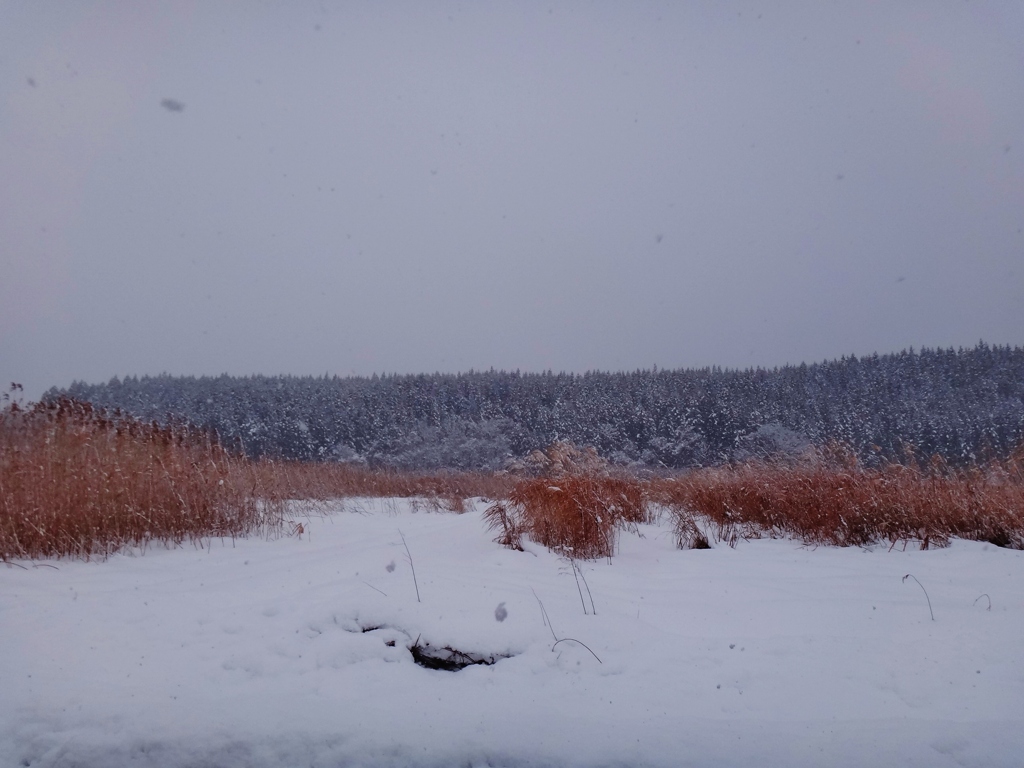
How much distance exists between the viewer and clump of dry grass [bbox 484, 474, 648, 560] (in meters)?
5.02

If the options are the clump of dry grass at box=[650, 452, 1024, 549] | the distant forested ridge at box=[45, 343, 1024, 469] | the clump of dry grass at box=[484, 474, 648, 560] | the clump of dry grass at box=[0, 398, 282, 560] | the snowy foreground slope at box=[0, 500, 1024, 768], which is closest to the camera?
the snowy foreground slope at box=[0, 500, 1024, 768]

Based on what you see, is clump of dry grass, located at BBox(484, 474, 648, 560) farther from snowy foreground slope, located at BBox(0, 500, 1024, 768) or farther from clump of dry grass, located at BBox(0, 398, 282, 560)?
clump of dry grass, located at BBox(0, 398, 282, 560)

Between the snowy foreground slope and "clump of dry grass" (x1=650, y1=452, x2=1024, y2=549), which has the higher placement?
"clump of dry grass" (x1=650, y1=452, x2=1024, y2=549)

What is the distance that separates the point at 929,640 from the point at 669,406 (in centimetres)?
3828

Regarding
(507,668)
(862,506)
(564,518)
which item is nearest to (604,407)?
(862,506)

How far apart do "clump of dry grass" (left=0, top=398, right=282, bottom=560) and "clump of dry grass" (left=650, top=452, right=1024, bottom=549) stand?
15.2 ft

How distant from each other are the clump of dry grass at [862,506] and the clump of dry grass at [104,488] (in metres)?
4.63

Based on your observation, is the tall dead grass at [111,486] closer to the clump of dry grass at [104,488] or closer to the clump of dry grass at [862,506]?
the clump of dry grass at [104,488]

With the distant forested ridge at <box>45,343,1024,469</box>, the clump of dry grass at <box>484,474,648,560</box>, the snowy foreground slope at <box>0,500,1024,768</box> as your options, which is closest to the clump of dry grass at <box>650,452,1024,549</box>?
the clump of dry grass at <box>484,474,648,560</box>

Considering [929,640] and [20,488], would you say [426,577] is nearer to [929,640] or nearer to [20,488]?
[929,640]

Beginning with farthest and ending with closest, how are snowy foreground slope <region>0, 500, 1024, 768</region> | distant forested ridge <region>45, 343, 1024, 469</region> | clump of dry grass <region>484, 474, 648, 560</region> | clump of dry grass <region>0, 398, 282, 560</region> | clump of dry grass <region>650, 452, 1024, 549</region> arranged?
distant forested ridge <region>45, 343, 1024, 469</region> < clump of dry grass <region>650, 452, 1024, 549</region> < clump of dry grass <region>484, 474, 648, 560</region> < clump of dry grass <region>0, 398, 282, 560</region> < snowy foreground slope <region>0, 500, 1024, 768</region>

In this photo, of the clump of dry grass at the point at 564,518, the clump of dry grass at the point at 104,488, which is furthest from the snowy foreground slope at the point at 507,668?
the clump of dry grass at the point at 564,518

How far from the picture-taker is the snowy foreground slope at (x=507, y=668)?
2326mm

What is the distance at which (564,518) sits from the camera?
5.16 m
